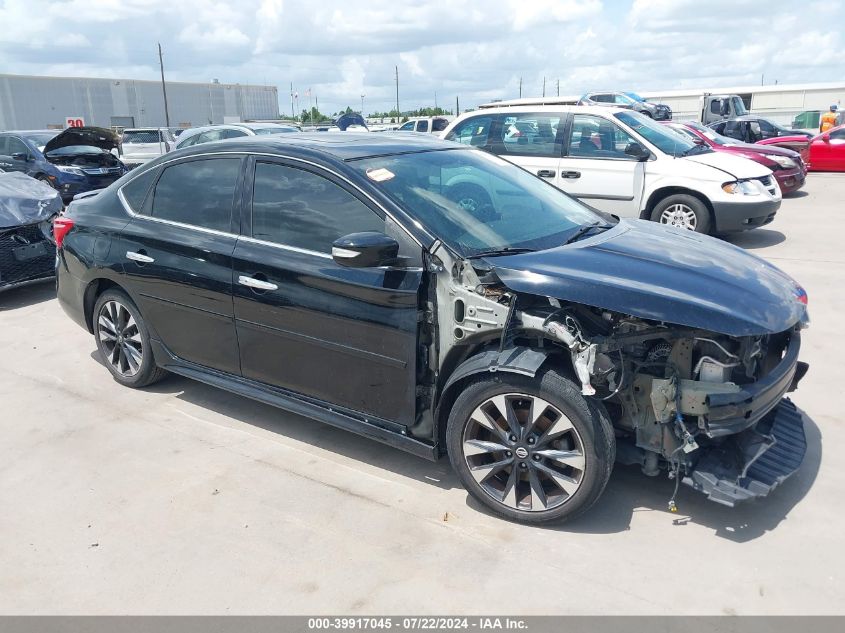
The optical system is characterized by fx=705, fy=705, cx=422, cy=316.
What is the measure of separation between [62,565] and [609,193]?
7484mm

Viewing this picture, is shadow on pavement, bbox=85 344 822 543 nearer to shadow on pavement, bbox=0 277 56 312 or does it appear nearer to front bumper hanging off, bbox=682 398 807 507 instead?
front bumper hanging off, bbox=682 398 807 507

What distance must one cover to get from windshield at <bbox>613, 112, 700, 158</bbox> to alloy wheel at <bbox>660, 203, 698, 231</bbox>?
2.16 feet

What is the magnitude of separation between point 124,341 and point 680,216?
6709 mm

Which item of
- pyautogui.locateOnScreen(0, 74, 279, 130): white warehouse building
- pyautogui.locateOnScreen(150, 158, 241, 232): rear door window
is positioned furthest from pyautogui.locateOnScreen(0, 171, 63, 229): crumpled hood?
pyautogui.locateOnScreen(0, 74, 279, 130): white warehouse building

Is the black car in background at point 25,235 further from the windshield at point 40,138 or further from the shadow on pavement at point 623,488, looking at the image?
the windshield at point 40,138

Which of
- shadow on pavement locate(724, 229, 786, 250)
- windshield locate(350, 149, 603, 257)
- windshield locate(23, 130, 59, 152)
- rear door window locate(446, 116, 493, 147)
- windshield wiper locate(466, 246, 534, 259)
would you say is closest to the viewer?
windshield wiper locate(466, 246, 534, 259)

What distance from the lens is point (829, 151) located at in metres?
17.3

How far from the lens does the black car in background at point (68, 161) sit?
1349 centimetres

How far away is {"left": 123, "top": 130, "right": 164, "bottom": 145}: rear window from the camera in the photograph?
23.3m

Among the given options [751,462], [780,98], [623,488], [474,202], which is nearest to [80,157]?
[474,202]

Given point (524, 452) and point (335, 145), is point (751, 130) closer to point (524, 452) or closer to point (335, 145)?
point (335, 145)

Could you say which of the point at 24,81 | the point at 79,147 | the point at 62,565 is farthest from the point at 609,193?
the point at 24,81

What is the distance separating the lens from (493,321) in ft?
10.7

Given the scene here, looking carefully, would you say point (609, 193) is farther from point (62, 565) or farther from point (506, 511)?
A: point (62, 565)
